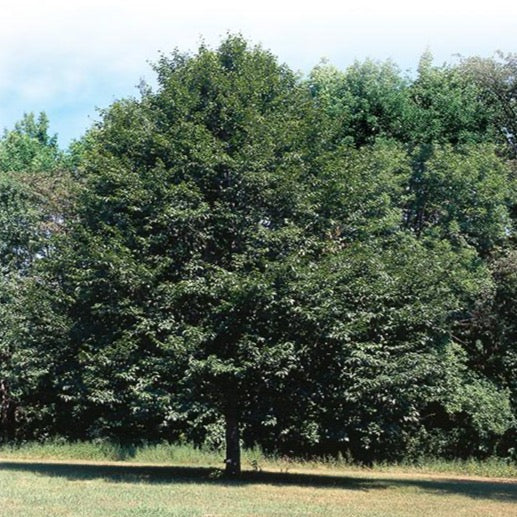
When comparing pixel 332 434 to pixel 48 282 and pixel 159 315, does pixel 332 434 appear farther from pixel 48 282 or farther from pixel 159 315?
pixel 48 282

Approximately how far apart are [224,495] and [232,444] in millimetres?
5878

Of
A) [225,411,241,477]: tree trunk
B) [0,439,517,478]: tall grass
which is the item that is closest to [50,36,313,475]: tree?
[225,411,241,477]: tree trunk

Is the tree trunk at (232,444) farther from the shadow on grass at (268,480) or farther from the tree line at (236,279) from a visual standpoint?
the shadow on grass at (268,480)

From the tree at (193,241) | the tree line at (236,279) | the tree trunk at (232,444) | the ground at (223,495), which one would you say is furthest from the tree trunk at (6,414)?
the tree trunk at (232,444)

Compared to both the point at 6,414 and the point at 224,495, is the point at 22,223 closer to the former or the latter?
the point at 6,414

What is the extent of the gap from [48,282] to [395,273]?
1185 centimetres

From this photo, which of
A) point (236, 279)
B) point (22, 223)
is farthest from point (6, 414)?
point (236, 279)

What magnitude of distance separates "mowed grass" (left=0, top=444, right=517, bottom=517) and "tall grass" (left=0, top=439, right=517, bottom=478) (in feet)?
14.5

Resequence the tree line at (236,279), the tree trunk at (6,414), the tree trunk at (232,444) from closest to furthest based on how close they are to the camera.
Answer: the tree line at (236,279) < the tree trunk at (232,444) < the tree trunk at (6,414)

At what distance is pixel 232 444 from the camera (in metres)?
21.9

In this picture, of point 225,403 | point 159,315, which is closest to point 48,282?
point 159,315

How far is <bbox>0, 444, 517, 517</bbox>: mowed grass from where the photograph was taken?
528 inches

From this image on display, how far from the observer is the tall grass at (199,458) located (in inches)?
1155

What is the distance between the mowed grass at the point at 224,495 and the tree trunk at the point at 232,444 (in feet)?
1.28
